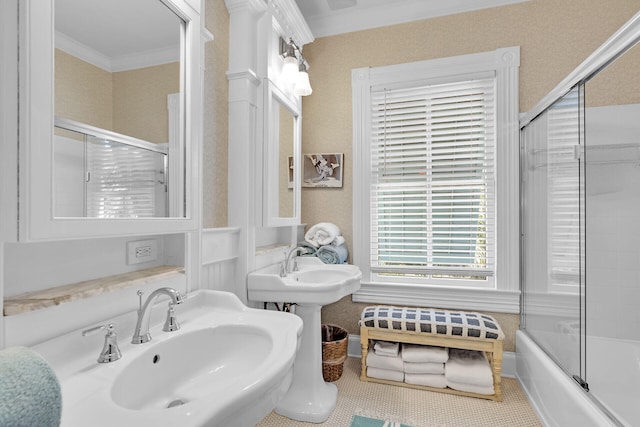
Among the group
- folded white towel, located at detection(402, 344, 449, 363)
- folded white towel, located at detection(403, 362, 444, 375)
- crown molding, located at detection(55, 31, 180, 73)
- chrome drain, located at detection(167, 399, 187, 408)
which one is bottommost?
folded white towel, located at detection(403, 362, 444, 375)

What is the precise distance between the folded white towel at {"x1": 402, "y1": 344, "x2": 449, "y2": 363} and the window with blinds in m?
1.70

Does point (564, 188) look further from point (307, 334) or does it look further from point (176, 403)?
point (176, 403)

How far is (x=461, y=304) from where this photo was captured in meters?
2.30

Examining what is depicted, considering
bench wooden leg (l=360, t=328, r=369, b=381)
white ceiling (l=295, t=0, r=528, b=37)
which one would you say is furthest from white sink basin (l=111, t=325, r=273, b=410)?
white ceiling (l=295, t=0, r=528, b=37)

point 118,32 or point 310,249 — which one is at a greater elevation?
point 118,32

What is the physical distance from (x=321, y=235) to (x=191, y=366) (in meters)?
1.41

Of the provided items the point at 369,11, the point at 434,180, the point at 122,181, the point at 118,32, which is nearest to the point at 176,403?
the point at 122,181

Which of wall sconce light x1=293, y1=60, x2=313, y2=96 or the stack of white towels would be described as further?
wall sconce light x1=293, y1=60, x2=313, y2=96

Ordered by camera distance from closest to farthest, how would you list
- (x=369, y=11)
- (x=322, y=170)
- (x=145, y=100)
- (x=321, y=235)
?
(x=145, y=100)
(x=321, y=235)
(x=369, y=11)
(x=322, y=170)

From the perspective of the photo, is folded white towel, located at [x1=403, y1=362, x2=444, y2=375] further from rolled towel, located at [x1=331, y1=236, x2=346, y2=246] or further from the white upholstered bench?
rolled towel, located at [x1=331, y1=236, x2=346, y2=246]

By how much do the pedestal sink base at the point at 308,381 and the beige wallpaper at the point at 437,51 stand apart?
0.72 meters

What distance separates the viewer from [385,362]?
2117 mm

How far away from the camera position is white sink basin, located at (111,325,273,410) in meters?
0.88

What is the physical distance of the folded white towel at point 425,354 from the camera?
204cm
